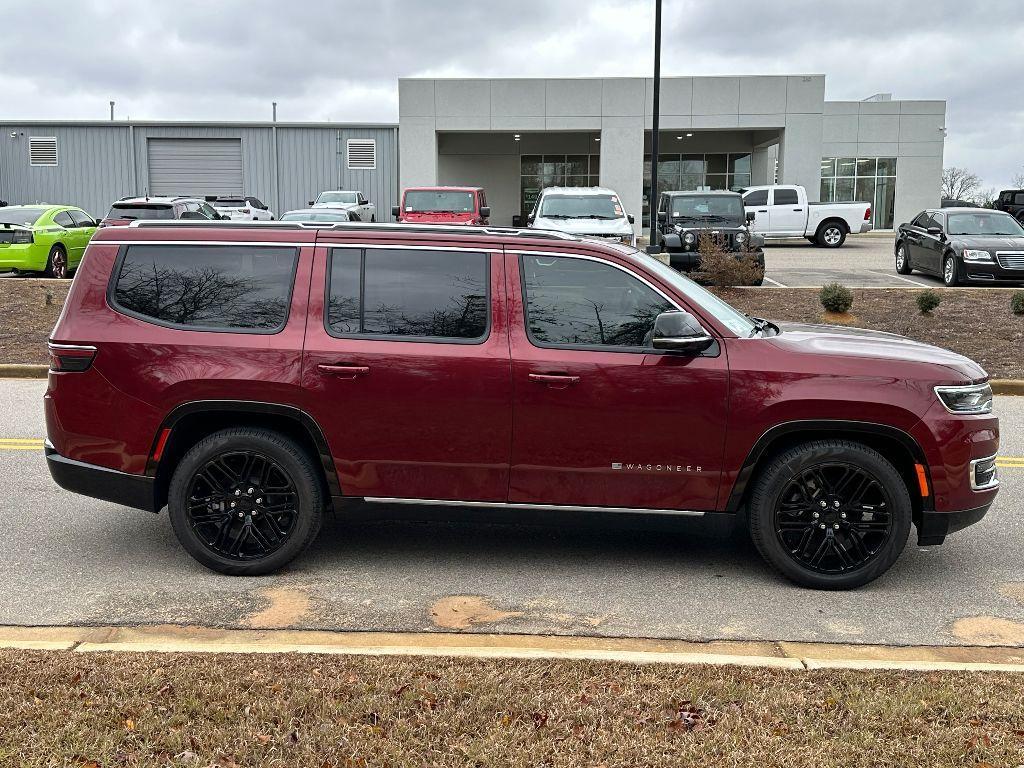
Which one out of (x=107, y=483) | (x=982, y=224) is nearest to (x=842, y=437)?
(x=107, y=483)

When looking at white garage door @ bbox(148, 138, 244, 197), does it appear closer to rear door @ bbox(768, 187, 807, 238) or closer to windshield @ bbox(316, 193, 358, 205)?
windshield @ bbox(316, 193, 358, 205)

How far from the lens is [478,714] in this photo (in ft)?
11.5

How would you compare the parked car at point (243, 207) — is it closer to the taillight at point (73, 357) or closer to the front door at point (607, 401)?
the taillight at point (73, 357)

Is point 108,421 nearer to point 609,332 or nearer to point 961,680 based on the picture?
point 609,332

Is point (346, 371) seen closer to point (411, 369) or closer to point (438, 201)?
point (411, 369)

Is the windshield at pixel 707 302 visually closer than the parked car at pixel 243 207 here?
Yes

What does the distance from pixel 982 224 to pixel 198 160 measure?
33886 mm

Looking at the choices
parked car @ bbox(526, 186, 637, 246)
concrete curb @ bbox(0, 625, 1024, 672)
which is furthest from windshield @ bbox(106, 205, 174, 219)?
concrete curb @ bbox(0, 625, 1024, 672)

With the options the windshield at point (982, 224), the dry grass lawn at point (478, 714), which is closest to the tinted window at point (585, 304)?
the dry grass lawn at point (478, 714)

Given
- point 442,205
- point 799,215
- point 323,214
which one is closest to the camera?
point 442,205

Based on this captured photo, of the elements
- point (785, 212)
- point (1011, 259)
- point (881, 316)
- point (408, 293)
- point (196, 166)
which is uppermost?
point (196, 166)

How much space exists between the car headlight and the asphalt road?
46.0 feet

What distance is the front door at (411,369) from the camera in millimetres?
5066

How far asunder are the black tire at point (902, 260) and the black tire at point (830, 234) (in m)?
→ 8.16
